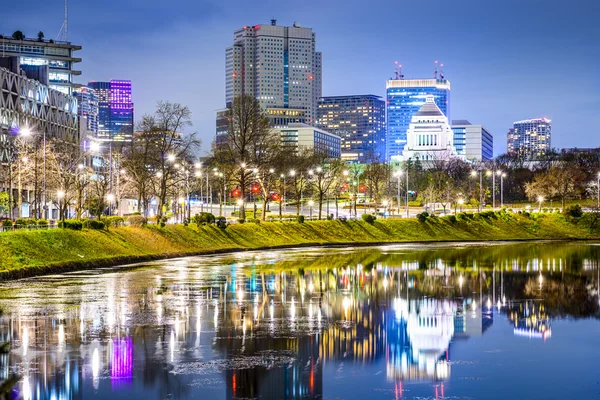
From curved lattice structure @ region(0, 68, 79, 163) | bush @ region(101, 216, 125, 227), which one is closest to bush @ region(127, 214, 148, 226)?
bush @ region(101, 216, 125, 227)

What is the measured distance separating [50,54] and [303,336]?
186 meters

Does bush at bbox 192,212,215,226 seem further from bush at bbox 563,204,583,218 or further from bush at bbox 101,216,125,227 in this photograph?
bush at bbox 563,204,583,218

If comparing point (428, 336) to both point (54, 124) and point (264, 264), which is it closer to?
point (264, 264)

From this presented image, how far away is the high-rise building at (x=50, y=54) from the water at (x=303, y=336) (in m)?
159

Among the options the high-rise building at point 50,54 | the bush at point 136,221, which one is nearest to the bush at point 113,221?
the bush at point 136,221

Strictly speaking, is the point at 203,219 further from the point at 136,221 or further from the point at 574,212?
the point at 574,212

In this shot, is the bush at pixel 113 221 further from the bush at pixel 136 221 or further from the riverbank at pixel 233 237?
the riverbank at pixel 233 237

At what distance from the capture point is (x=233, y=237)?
77500 mm

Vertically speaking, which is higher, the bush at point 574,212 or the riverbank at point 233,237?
the bush at point 574,212

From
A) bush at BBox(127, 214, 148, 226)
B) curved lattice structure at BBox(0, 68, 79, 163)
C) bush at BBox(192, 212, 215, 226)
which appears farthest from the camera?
curved lattice structure at BBox(0, 68, 79, 163)

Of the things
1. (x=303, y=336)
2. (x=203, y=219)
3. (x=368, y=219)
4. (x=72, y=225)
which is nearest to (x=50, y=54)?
(x=368, y=219)

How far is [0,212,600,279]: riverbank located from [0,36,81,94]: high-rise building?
12035cm

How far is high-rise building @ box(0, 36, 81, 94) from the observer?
194m

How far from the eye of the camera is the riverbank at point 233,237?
1923 inches
